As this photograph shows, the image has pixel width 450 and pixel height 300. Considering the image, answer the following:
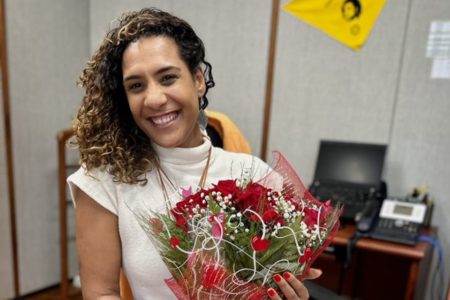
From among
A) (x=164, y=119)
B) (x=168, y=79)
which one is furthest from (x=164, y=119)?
(x=168, y=79)

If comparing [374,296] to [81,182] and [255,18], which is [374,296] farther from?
[255,18]

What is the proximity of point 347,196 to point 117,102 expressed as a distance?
4.20ft

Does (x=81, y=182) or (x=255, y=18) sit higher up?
(x=255, y=18)

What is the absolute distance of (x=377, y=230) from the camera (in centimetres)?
162

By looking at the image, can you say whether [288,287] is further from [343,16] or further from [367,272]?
[343,16]

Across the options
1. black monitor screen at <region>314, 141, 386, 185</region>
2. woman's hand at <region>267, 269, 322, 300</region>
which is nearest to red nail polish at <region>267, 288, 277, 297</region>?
woman's hand at <region>267, 269, 322, 300</region>

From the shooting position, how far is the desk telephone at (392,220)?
1573 millimetres

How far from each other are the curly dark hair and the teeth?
13 centimetres

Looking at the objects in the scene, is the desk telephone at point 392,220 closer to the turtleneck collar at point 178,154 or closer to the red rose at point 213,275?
the turtleneck collar at point 178,154

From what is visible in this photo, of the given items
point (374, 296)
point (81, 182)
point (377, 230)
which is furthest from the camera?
point (374, 296)

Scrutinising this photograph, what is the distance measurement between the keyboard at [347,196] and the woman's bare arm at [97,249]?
3.66 feet

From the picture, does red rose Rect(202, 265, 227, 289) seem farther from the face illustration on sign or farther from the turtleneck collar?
the face illustration on sign

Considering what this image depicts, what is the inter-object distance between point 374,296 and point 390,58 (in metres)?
1.23

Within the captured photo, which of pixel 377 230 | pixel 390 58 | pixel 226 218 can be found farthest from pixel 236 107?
pixel 226 218
